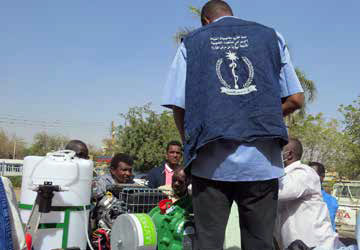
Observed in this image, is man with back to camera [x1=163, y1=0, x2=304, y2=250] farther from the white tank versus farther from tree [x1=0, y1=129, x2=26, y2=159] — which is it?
tree [x1=0, y1=129, x2=26, y2=159]

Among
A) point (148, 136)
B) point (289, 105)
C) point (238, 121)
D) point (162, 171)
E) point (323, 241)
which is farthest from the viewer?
A: point (148, 136)

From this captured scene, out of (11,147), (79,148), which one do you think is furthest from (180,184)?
(11,147)

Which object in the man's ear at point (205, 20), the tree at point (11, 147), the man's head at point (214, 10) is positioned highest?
the man's head at point (214, 10)

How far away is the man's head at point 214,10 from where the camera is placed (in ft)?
8.27

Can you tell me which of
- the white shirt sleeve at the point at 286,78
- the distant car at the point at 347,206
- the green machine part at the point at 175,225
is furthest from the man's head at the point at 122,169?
the distant car at the point at 347,206

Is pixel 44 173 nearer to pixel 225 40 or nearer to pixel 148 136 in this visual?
pixel 225 40

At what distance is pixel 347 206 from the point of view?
560 inches

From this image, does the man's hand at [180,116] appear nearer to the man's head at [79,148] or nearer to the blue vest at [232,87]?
the blue vest at [232,87]

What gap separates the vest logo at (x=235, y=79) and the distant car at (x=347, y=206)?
1214 cm

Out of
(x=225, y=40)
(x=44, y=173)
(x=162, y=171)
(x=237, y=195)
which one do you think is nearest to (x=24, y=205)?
(x=44, y=173)

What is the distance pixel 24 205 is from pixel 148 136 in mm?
22377

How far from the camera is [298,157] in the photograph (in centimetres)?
368

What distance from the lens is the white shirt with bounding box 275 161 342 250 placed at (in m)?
3.17

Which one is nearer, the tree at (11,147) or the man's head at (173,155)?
the man's head at (173,155)
